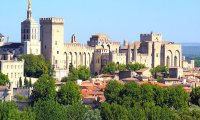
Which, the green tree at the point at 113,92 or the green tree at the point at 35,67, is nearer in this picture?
the green tree at the point at 113,92

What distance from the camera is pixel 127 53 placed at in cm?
10206

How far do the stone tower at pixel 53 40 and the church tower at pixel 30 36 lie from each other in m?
→ 1.16

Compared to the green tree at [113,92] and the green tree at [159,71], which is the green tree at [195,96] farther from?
the green tree at [159,71]

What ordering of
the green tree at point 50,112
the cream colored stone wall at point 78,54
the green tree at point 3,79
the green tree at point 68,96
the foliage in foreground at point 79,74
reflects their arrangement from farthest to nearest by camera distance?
the cream colored stone wall at point 78,54, the foliage in foreground at point 79,74, the green tree at point 3,79, the green tree at point 68,96, the green tree at point 50,112

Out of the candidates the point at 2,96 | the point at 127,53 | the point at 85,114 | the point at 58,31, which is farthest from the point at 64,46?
the point at 85,114

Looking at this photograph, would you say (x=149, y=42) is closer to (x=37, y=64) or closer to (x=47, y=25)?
(x=47, y=25)

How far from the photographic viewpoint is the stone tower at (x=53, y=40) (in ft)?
299

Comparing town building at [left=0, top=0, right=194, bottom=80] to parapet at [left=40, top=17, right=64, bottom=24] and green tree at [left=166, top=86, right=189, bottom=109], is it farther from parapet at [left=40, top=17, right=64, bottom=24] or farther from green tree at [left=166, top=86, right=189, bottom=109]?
green tree at [left=166, top=86, right=189, bottom=109]

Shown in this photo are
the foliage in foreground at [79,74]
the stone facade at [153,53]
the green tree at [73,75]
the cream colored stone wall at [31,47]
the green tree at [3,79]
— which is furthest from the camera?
the stone facade at [153,53]

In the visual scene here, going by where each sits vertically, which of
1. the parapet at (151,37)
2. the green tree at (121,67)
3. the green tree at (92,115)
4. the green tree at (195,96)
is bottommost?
the green tree at (92,115)

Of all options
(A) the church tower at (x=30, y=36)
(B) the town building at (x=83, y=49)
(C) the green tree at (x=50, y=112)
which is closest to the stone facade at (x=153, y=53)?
(B) the town building at (x=83, y=49)

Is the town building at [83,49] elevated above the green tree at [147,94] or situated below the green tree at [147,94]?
above

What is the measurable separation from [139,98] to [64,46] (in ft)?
116

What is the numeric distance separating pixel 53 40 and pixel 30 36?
278 cm
